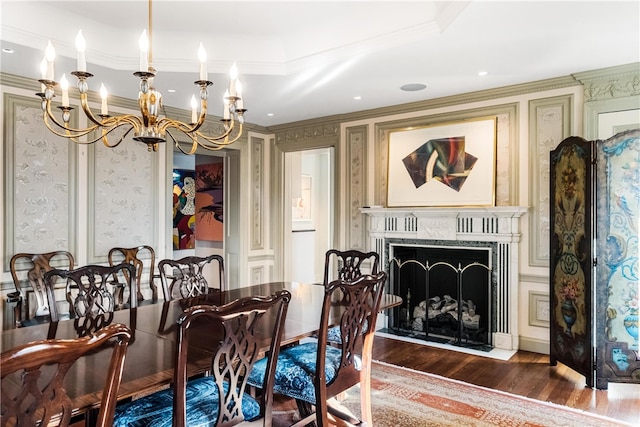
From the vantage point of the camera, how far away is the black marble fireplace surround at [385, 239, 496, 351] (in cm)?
403

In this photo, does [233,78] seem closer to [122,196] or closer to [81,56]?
[81,56]

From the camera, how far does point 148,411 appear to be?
65.9 inches

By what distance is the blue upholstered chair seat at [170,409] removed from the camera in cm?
161

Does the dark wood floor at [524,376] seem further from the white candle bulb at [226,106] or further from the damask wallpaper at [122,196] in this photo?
the damask wallpaper at [122,196]

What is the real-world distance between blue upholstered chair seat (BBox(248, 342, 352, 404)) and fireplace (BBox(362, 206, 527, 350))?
223 cm

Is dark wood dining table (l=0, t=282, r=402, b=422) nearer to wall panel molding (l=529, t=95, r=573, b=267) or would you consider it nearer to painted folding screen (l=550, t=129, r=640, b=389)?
painted folding screen (l=550, t=129, r=640, b=389)

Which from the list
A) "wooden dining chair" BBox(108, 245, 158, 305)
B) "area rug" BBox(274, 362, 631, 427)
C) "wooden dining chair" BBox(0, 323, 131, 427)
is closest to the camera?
"wooden dining chair" BBox(0, 323, 131, 427)

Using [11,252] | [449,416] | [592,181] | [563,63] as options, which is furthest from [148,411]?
[563,63]

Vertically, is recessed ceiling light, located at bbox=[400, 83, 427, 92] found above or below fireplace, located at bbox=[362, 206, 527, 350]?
above

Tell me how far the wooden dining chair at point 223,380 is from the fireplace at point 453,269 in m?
2.75

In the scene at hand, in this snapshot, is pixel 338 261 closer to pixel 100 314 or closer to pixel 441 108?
pixel 441 108

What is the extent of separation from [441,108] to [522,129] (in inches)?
31.7

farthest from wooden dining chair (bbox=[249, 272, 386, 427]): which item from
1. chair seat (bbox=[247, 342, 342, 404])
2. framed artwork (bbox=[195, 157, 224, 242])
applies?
framed artwork (bbox=[195, 157, 224, 242])

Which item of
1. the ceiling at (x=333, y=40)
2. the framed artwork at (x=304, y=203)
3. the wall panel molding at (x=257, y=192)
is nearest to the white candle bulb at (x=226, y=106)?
the ceiling at (x=333, y=40)
